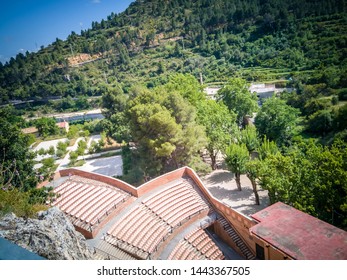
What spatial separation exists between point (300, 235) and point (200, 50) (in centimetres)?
5515

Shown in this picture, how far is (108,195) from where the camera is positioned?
13555 mm

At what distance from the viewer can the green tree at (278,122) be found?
19953mm

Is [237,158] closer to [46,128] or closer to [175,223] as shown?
[175,223]

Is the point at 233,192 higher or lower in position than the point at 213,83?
lower

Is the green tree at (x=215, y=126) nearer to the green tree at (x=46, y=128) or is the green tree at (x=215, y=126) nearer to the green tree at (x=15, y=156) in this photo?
the green tree at (x=15, y=156)

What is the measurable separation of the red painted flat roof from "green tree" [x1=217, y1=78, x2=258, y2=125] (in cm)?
1512

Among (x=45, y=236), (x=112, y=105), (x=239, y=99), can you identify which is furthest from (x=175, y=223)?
(x=112, y=105)

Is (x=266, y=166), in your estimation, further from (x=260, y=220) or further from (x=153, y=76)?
(x=153, y=76)

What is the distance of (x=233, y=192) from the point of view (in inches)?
635

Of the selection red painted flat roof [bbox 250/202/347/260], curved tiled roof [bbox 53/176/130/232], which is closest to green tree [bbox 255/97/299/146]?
red painted flat roof [bbox 250/202/347/260]

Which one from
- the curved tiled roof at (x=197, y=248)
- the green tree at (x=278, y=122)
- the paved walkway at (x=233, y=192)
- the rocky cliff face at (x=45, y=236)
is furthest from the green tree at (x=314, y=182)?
the rocky cliff face at (x=45, y=236)

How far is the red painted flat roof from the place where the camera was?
780cm

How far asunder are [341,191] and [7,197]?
37.5 feet

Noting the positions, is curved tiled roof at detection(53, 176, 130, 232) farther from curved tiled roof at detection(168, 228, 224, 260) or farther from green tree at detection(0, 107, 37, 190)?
curved tiled roof at detection(168, 228, 224, 260)
